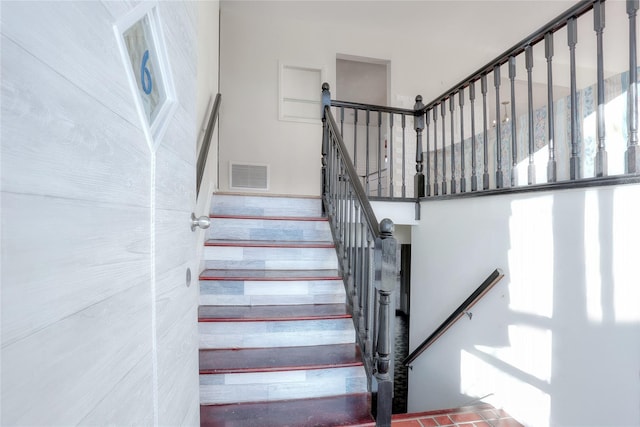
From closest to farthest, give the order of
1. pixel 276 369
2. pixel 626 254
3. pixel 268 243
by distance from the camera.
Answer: pixel 626 254
pixel 276 369
pixel 268 243

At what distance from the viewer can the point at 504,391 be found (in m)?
1.98

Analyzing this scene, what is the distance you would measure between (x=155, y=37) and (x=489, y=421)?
2.39m

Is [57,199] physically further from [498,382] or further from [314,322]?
[498,382]

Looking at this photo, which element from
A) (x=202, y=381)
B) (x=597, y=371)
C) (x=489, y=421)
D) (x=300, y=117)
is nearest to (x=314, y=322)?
(x=202, y=381)

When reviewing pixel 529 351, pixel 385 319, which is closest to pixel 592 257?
pixel 529 351

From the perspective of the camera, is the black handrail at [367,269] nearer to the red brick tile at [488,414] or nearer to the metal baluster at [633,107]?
the red brick tile at [488,414]

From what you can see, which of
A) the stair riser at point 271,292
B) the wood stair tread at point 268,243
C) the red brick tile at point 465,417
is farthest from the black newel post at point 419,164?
the red brick tile at point 465,417

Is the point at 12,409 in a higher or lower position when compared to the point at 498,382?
higher

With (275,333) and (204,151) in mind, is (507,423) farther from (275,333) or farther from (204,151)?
(204,151)

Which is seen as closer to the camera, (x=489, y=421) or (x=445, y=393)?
(x=489, y=421)

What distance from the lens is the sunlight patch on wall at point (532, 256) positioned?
5.68ft

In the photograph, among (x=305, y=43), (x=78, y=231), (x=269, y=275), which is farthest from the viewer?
(x=305, y=43)

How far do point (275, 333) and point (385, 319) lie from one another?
74 centimetres

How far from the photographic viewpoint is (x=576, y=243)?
5.20 ft
